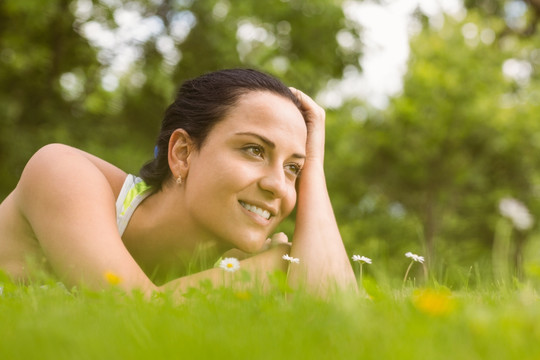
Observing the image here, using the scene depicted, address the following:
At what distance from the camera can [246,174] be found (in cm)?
294

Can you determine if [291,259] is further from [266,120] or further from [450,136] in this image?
[450,136]

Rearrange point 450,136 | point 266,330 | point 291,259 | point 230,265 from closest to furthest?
1. point 266,330
2. point 230,265
3. point 291,259
4. point 450,136

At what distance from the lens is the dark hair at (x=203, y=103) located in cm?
325

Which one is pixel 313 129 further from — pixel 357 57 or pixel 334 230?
pixel 357 57

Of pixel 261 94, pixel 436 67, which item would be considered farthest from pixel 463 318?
pixel 436 67

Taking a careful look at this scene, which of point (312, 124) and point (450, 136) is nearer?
point (312, 124)

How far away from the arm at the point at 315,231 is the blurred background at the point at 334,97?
0.60 meters

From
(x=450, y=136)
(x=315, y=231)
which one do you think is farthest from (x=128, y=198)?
(x=450, y=136)

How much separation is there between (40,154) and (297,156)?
4.41 feet

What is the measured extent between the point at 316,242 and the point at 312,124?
96 cm

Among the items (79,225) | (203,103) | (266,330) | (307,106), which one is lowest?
(266,330)

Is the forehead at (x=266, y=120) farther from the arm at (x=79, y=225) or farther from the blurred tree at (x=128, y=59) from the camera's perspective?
the blurred tree at (x=128, y=59)

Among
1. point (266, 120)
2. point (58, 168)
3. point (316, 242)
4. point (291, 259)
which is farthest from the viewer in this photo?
point (266, 120)

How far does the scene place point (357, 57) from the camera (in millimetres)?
9492
